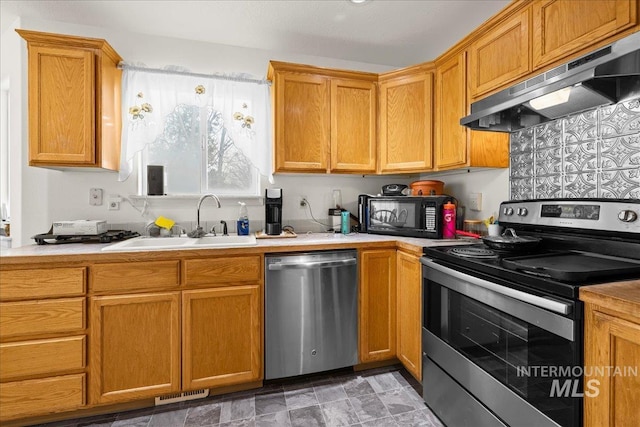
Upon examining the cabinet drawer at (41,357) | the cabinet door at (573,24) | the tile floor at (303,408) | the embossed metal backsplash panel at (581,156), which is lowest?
the tile floor at (303,408)

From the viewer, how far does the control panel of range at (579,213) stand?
1.25 metres

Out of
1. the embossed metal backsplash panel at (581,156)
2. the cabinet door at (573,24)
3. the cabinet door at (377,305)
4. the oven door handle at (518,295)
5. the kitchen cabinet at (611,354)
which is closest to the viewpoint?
the kitchen cabinet at (611,354)

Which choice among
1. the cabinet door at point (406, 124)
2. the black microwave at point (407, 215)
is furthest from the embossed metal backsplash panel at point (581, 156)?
the cabinet door at point (406, 124)

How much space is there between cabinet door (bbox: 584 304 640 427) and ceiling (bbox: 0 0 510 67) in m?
1.99

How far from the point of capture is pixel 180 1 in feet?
6.50

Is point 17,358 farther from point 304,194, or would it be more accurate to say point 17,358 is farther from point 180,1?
point 180,1

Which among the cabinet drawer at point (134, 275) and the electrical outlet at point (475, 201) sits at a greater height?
the electrical outlet at point (475, 201)

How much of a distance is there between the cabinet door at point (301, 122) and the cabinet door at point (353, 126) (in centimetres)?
7

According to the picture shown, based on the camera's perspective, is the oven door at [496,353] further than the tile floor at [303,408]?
No

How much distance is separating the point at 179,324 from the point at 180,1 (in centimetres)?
201

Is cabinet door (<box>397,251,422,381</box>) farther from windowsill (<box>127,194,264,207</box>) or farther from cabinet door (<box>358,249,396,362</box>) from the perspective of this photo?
windowsill (<box>127,194,264,207</box>)

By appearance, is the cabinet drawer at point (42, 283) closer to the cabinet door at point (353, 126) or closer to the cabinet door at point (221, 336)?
the cabinet door at point (221, 336)

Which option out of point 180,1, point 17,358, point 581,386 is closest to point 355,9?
point 180,1

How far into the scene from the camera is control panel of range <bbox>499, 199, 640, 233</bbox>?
1.25m
